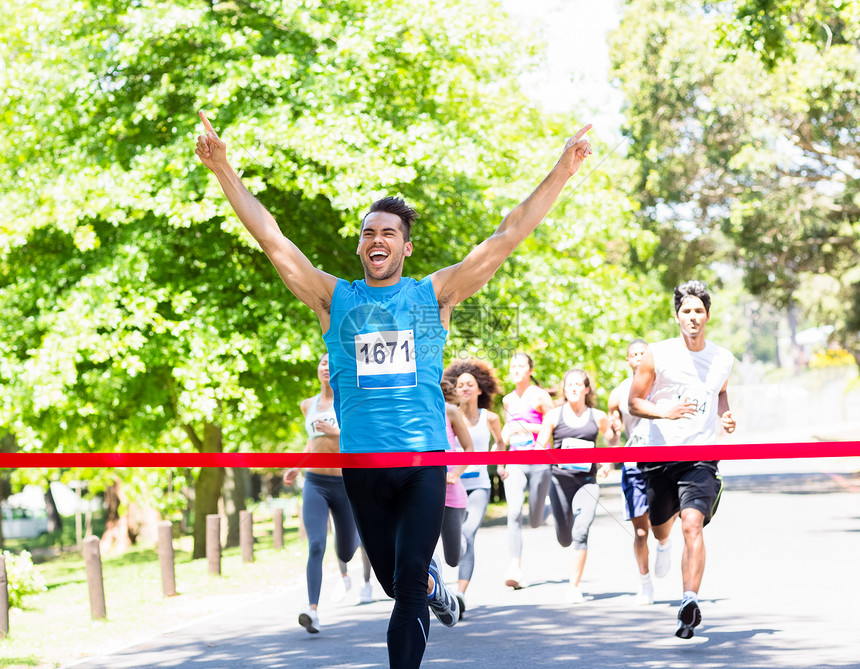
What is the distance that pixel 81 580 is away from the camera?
54.2ft

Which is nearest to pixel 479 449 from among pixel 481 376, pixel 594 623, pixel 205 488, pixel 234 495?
pixel 481 376

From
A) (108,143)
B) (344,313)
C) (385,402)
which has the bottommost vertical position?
(385,402)

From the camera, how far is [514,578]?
31.4ft

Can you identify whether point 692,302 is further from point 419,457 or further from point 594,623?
point 419,457

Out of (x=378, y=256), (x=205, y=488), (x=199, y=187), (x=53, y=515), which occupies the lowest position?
(x=53, y=515)

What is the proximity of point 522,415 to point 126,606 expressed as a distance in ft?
12.5

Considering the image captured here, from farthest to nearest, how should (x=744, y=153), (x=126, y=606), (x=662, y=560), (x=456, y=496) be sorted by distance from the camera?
(x=744, y=153), (x=126, y=606), (x=662, y=560), (x=456, y=496)

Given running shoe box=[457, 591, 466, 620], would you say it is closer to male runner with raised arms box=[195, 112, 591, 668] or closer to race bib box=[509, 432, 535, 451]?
race bib box=[509, 432, 535, 451]

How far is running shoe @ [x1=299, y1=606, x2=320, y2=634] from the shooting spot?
7.53 meters

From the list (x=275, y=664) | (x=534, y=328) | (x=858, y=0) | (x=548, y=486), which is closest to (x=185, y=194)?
(x=534, y=328)

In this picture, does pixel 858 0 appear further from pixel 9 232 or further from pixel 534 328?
pixel 9 232

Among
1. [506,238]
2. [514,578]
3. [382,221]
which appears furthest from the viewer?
[514,578]

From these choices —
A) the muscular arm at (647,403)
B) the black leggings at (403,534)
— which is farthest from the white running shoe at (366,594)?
the black leggings at (403,534)

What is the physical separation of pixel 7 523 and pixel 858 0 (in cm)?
3915
